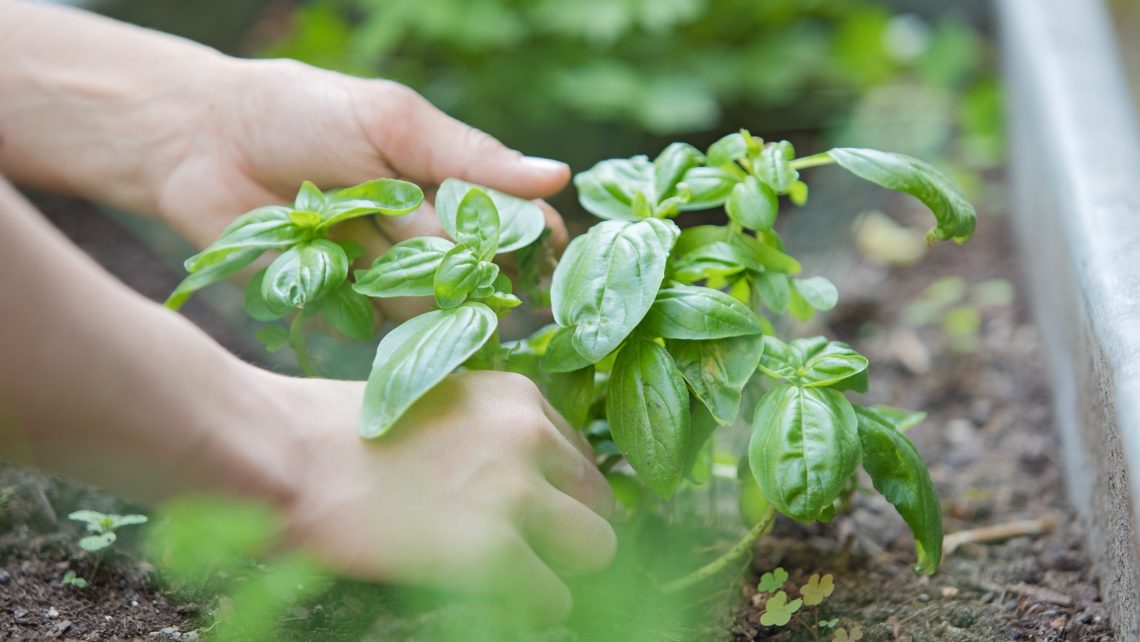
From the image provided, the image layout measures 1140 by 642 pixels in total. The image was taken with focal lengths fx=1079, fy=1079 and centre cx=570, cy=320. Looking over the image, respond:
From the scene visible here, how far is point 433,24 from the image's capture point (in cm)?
220

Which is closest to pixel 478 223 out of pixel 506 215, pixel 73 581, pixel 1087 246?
pixel 506 215

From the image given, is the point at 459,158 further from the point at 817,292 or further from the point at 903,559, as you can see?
the point at 903,559

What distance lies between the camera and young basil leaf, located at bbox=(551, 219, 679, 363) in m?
0.90

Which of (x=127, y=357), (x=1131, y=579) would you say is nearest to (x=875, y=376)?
(x=1131, y=579)

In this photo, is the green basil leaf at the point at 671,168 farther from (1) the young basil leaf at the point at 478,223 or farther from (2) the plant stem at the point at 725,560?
(2) the plant stem at the point at 725,560

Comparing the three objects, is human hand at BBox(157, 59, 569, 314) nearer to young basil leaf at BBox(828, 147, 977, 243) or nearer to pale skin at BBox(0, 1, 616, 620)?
pale skin at BBox(0, 1, 616, 620)

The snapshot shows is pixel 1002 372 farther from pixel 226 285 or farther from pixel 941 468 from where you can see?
pixel 226 285

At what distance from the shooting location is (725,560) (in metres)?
1.06

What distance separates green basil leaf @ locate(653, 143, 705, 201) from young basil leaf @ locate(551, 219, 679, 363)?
0.39ft

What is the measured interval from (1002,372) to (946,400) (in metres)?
0.12

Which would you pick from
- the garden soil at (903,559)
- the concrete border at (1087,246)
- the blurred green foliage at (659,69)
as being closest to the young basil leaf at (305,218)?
the garden soil at (903,559)

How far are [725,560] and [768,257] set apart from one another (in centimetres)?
30

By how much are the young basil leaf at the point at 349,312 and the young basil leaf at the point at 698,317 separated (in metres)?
0.27

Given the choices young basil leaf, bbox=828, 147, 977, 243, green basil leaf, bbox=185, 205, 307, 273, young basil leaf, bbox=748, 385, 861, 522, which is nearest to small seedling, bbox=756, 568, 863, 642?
young basil leaf, bbox=748, 385, 861, 522
